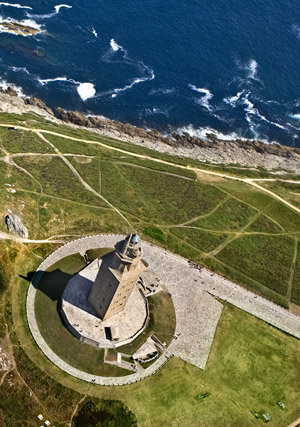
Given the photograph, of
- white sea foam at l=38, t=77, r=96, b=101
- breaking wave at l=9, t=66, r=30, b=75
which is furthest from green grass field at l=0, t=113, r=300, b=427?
breaking wave at l=9, t=66, r=30, b=75

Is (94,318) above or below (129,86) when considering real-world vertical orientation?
below

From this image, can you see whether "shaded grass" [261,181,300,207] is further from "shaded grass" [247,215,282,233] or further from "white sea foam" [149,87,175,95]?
"white sea foam" [149,87,175,95]

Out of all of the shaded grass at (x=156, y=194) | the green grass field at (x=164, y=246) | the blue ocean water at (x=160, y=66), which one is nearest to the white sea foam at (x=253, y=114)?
the blue ocean water at (x=160, y=66)

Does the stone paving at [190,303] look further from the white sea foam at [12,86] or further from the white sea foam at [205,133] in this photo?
the white sea foam at [12,86]

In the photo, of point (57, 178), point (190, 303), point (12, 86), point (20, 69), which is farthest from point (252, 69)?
point (190, 303)

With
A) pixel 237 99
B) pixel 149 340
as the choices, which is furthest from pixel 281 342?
pixel 237 99

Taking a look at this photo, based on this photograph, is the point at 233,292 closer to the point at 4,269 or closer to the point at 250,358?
the point at 250,358

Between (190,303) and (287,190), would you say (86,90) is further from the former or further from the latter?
(190,303)
